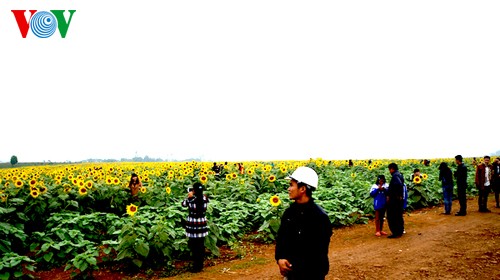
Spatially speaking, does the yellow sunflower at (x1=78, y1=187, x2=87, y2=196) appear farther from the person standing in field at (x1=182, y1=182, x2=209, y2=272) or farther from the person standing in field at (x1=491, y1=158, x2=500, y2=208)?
the person standing in field at (x1=491, y1=158, x2=500, y2=208)

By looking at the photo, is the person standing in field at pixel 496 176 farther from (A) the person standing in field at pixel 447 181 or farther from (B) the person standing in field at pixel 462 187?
(A) the person standing in field at pixel 447 181

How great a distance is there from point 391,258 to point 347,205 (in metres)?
4.95

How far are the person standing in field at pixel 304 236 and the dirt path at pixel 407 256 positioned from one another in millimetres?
4052

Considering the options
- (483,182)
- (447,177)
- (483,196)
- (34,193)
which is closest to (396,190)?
(447,177)

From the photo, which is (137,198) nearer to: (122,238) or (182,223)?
(182,223)

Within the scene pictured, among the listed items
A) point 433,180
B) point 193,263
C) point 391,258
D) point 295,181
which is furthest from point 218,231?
point 433,180

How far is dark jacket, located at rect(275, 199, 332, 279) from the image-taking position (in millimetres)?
3436

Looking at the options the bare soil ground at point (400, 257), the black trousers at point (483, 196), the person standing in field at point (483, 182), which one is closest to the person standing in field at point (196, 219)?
the bare soil ground at point (400, 257)

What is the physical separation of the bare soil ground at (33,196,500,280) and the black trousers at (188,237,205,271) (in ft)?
0.60

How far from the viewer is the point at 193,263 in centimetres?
796

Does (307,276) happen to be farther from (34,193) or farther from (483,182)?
(483,182)

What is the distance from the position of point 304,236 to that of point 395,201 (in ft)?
24.6

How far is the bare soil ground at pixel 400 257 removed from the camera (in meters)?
7.17

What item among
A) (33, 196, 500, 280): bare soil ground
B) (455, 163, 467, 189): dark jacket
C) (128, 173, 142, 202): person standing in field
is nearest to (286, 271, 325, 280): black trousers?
(33, 196, 500, 280): bare soil ground
